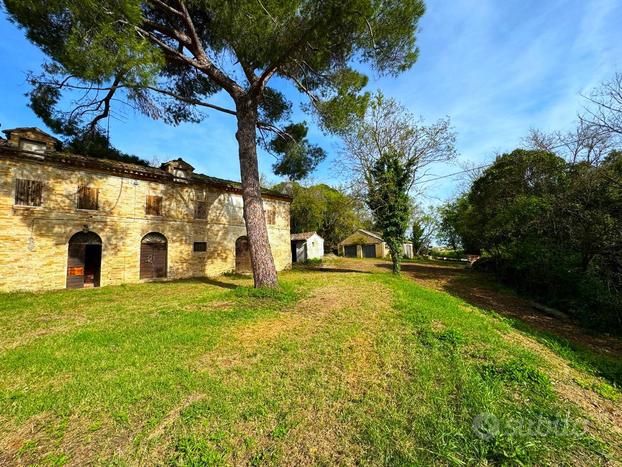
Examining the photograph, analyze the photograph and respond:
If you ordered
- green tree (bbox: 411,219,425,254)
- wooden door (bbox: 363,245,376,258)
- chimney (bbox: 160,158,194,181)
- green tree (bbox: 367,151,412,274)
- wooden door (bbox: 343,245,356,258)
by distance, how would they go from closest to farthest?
green tree (bbox: 367,151,412,274), chimney (bbox: 160,158,194,181), wooden door (bbox: 363,245,376,258), wooden door (bbox: 343,245,356,258), green tree (bbox: 411,219,425,254)

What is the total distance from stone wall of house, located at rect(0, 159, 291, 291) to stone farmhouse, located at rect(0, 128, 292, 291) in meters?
0.04

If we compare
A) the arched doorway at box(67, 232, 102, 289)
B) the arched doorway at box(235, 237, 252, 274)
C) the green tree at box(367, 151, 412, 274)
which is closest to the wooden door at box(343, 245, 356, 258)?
the arched doorway at box(235, 237, 252, 274)

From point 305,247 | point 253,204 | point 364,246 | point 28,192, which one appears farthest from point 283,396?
point 364,246

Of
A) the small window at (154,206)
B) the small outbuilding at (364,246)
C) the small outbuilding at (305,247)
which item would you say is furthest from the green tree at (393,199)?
the small outbuilding at (364,246)

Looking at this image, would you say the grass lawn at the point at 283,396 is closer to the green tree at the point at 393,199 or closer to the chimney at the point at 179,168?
the green tree at the point at 393,199

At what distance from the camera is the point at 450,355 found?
4473mm

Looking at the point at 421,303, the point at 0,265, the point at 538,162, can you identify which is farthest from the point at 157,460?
the point at 538,162

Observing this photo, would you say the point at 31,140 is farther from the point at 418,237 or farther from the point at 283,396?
the point at 418,237

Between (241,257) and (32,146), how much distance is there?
1169cm

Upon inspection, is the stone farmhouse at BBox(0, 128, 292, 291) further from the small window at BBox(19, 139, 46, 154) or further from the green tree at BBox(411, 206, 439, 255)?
the green tree at BBox(411, 206, 439, 255)

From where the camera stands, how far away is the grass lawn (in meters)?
2.55

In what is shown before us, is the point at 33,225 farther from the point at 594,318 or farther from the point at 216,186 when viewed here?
the point at 594,318

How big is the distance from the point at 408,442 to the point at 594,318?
9902 mm

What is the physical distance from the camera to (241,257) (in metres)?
18.6
